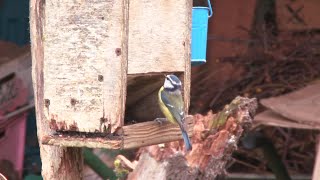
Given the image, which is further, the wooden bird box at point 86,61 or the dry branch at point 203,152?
the dry branch at point 203,152

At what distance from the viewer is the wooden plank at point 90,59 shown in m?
2.86

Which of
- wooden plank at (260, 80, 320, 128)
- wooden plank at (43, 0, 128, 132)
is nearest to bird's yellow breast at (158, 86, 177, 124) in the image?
wooden plank at (43, 0, 128, 132)

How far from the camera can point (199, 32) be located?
3371 millimetres

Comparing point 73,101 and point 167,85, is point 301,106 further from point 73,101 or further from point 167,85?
point 73,101

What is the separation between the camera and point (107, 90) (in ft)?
9.42

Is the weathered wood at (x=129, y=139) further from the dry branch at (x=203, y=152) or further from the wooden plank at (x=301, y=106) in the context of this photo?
the wooden plank at (x=301, y=106)

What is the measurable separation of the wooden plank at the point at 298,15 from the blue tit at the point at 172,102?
3.80 metres

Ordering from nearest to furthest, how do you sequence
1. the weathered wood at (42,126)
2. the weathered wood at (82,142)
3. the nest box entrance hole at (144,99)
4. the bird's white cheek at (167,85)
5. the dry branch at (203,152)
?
1. the weathered wood at (82,142)
2. the weathered wood at (42,126)
3. the bird's white cheek at (167,85)
4. the nest box entrance hole at (144,99)
5. the dry branch at (203,152)

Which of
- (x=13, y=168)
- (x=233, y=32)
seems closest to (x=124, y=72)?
(x=13, y=168)

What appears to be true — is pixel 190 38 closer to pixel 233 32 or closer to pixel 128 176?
pixel 128 176

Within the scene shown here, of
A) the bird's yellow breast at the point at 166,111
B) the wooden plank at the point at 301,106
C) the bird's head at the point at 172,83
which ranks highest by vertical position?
the bird's head at the point at 172,83

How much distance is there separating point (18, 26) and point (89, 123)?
4.82m

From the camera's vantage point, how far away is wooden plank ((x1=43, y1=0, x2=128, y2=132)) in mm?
2861

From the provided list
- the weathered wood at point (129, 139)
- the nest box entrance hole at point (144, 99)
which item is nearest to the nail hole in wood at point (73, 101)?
the weathered wood at point (129, 139)
